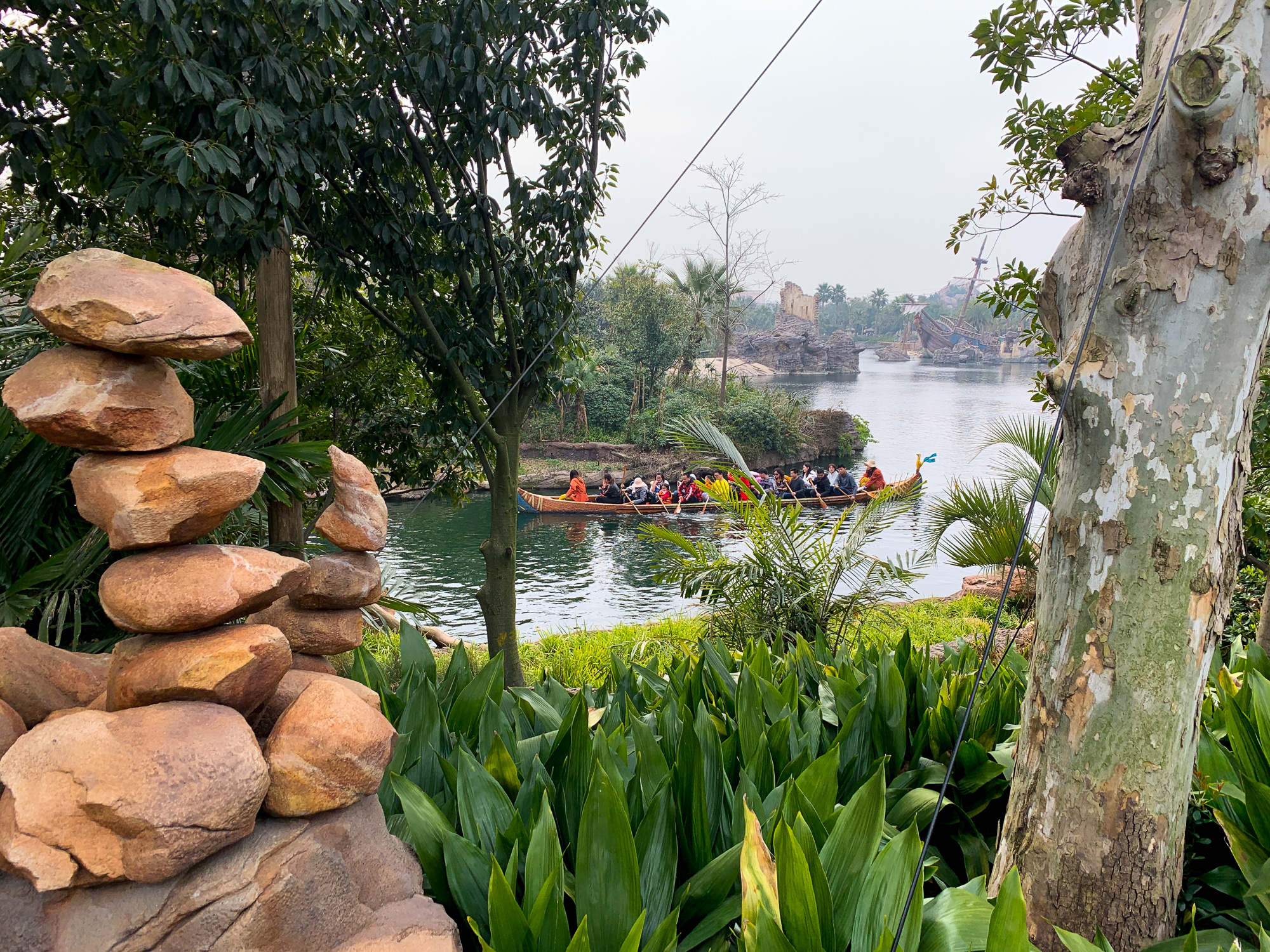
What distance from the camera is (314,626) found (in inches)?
74.1

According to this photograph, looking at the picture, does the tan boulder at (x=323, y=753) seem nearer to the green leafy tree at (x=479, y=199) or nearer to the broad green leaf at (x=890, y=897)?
the broad green leaf at (x=890, y=897)

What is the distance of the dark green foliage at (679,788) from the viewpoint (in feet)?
5.03

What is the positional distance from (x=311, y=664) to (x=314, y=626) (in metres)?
0.12

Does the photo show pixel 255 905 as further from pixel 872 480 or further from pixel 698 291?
pixel 698 291

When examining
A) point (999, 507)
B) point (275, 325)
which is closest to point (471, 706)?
point (275, 325)

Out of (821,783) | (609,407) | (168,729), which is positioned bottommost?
(609,407)

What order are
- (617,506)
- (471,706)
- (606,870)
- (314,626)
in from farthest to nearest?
(617,506), (471,706), (314,626), (606,870)

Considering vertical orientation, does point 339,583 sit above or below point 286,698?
above

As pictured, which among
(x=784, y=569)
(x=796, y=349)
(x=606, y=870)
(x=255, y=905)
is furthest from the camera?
(x=796, y=349)

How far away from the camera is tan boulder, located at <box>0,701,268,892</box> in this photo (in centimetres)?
128

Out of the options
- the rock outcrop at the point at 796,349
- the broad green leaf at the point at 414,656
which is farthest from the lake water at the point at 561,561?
the rock outcrop at the point at 796,349

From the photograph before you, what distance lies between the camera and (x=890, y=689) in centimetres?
269

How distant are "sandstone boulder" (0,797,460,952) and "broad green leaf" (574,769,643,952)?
26 centimetres

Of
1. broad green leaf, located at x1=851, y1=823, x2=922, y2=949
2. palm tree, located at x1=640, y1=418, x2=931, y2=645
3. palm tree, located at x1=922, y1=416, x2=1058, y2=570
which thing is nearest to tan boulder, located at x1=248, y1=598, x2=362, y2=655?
broad green leaf, located at x1=851, y1=823, x2=922, y2=949
